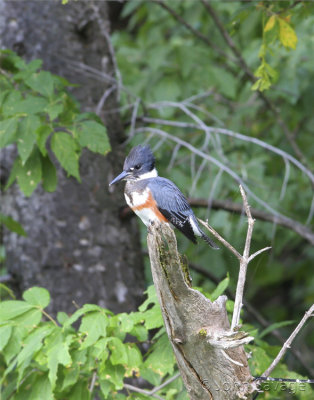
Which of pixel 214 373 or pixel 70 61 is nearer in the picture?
pixel 214 373

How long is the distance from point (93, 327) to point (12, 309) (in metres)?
0.41

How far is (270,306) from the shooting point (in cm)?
832

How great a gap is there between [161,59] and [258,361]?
2795mm

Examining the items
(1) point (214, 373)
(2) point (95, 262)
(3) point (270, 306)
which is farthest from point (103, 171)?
(3) point (270, 306)

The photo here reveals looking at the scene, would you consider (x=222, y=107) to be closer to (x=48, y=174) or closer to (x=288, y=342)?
(x=48, y=174)

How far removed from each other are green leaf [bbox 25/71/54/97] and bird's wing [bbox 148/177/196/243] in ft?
2.60


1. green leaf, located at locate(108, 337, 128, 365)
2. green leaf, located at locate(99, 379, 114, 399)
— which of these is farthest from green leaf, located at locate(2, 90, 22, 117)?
green leaf, located at locate(99, 379, 114, 399)

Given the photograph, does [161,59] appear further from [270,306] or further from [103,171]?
[270,306]

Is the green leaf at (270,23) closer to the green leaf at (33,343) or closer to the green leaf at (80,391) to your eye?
the green leaf at (33,343)

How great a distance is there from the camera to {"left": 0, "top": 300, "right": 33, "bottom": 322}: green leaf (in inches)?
112

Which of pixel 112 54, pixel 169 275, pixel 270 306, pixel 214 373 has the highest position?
pixel 112 54

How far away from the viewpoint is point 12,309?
9.45 ft

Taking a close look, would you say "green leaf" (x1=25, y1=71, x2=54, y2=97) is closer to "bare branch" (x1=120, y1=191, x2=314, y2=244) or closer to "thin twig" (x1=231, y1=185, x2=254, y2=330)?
"bare branch" (x1=120, y1=191, x2=314, y2=244)

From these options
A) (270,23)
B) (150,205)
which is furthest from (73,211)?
(270,23)
